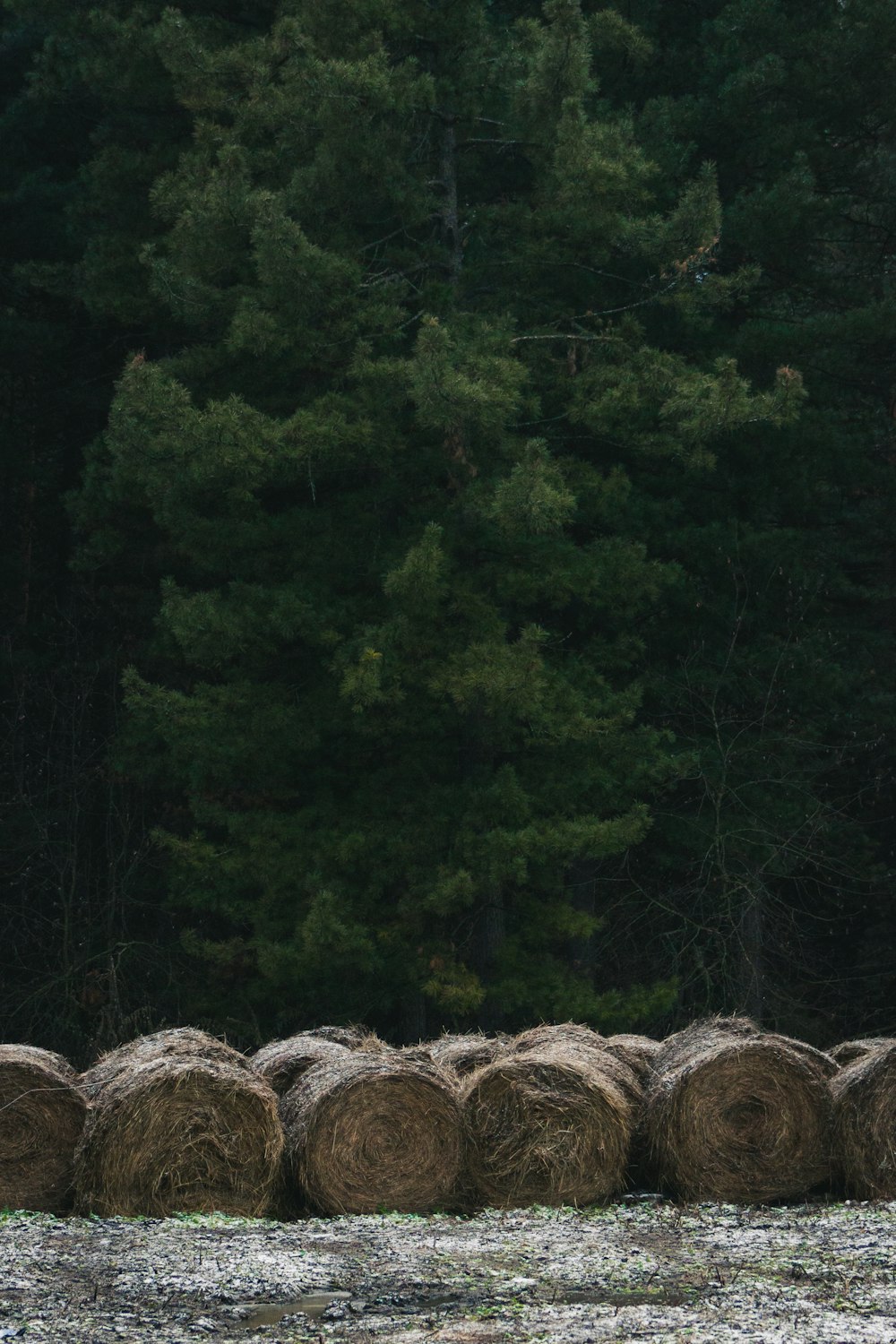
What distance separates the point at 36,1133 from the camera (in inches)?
360

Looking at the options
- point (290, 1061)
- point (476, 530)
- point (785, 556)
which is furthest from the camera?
point (785, 556)

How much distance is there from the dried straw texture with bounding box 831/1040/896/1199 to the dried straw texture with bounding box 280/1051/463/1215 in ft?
6.96

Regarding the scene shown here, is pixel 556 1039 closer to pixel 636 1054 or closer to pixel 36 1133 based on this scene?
pixel 636 1054

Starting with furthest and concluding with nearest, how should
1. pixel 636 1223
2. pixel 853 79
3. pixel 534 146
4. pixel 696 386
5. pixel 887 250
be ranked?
pixel 887 250
pixel 853 79
pixel 534 146
pixel 696 386
pixel 636 1223

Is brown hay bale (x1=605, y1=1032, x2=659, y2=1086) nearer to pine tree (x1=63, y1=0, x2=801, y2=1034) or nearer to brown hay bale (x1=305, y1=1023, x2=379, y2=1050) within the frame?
brown hay bale (x1=305, y1=1023, x2=379, y2=1050)

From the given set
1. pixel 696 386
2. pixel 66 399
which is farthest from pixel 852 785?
pixel 66 399

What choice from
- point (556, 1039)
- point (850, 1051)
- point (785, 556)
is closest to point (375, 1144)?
point (556, 1039)

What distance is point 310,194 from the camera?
1797 centimetres

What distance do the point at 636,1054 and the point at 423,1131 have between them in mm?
2301

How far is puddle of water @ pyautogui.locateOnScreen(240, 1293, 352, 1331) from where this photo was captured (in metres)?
6.63

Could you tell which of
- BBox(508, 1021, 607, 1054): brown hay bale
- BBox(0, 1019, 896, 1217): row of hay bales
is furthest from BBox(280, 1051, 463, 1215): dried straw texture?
BBox(508, 1021, 607, 1054): brown hay bale

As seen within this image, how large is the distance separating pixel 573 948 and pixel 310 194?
8509 mm

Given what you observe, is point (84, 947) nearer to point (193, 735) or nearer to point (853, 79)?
point (193, 735)

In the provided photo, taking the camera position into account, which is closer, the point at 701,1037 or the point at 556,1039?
the point at 701,1037
